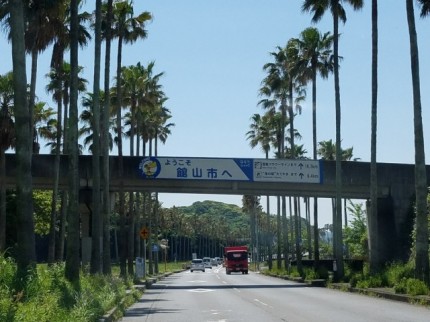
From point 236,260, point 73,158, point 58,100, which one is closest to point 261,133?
point 236,260

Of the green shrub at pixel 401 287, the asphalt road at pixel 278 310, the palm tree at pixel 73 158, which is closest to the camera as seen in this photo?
the asphalt road at pixel 278 310

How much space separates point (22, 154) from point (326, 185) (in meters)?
33.6

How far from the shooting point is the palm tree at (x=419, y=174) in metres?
28.8

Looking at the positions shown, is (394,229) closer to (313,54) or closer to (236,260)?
(313,54)

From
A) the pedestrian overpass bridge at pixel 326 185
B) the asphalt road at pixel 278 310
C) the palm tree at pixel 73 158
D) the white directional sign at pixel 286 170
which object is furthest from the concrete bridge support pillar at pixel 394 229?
the palm tree at pixel 73 158

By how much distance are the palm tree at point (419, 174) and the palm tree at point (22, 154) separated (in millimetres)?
15585

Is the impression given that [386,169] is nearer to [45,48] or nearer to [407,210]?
[407,210]

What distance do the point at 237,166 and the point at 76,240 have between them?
24.7 metres

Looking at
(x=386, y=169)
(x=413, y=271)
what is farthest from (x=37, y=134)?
(x=413, y=271)

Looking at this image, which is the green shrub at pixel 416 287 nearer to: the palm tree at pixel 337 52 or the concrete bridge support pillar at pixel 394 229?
the palm tree at pixel 337 52

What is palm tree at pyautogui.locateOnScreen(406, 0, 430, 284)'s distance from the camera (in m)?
28.8

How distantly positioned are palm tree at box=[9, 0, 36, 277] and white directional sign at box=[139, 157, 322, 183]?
28.7 meters

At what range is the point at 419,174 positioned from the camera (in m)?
28.9

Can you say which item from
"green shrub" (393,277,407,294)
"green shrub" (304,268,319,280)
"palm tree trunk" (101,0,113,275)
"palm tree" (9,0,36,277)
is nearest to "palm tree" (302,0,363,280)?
"green shrub" (304,268,319,280)
